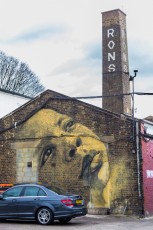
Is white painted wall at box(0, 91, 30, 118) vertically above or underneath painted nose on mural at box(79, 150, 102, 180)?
above

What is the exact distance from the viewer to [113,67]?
36594 millimetres

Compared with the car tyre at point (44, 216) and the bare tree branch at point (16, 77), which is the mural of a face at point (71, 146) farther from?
the bare tree branch at point (16, 77)

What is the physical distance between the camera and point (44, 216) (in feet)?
50.6

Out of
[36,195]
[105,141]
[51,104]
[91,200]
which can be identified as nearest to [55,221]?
[36,195]

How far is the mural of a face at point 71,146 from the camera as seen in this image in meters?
20.2

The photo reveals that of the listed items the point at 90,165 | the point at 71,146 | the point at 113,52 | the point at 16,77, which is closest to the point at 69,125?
the point at 71,146

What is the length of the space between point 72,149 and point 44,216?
19.9 ft

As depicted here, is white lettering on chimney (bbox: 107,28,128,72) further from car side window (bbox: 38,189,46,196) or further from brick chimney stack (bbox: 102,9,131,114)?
car side window (bbox: 38,189,46,196)

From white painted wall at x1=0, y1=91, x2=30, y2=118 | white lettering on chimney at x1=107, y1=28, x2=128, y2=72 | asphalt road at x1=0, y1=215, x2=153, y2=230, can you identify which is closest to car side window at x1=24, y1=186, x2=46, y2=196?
asphalt road at x1=0, y1=215, x2=153, y2=230

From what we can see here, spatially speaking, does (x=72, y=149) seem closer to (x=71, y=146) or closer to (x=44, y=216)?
(x=71, y=146)

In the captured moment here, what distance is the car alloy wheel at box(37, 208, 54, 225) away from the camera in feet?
50.2

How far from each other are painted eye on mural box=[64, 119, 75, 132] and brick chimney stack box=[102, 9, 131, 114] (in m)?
14.8

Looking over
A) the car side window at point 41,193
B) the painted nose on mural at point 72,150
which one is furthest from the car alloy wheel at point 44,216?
the painted nose on mural at point 72,150

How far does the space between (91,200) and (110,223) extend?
12.3 feet
